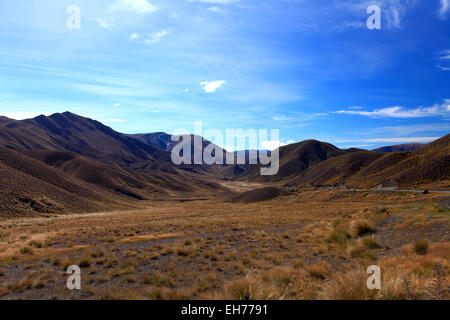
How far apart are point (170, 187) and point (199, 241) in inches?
4517

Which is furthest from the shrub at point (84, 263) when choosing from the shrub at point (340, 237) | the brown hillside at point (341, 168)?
the brown hillside at point (341, 168)

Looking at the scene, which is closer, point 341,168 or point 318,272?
point 318,272

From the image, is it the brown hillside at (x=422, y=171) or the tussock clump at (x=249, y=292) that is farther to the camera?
the brown hillside at (x=422, y=171)

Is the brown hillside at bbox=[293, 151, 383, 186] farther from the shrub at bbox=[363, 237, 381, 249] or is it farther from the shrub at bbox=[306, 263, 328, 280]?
the shrub at bbox=[306, 263, 328, 280]

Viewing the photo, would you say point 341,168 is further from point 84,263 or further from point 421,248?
point 84,263


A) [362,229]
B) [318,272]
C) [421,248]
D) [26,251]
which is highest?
[421,248]

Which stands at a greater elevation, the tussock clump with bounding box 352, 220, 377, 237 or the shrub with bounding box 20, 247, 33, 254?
the tussock clump with bounding box 352, 220, 377, 237

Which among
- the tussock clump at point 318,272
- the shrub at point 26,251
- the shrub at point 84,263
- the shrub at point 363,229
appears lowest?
the shrub at point 26,251

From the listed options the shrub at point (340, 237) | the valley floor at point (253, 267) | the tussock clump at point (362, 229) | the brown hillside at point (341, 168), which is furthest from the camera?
the brown hillside at point (341, 168)

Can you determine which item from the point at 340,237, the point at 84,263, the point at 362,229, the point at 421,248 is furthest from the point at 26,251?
the point at 362,229

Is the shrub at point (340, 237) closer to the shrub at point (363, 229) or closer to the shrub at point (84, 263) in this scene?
the shrub at point (363, 229)

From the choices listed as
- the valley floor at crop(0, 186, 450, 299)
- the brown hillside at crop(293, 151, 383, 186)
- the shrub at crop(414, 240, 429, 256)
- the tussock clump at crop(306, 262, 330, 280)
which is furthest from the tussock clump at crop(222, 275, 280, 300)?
the brown hillside at crop(293, 151, 383, 186)
